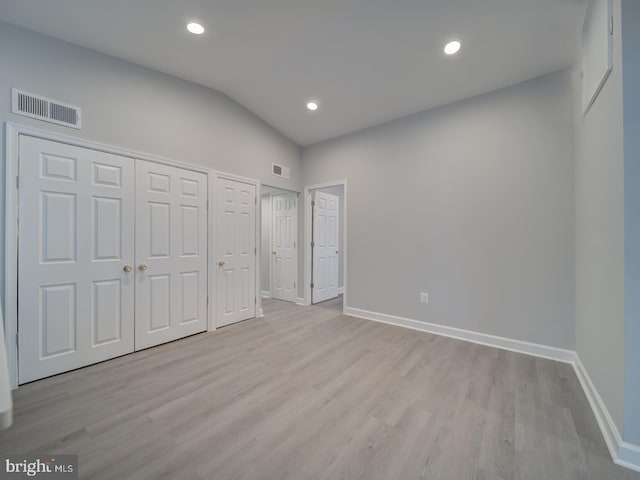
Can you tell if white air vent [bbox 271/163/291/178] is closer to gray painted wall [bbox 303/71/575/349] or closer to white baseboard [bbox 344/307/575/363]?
gray painted wall [bbox 303/71/575/349]

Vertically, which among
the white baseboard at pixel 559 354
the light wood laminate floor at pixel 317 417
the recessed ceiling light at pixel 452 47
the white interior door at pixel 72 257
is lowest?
the light wood laminate floor at pixel 317 417

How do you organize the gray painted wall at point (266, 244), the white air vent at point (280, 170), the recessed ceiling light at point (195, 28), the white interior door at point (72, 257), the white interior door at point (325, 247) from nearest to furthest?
the white interior door at point (72, 257)
the recessed ceiling light at point (195, 28)
the white air vent at point (280, 170)
the white interior door at point (325, 247)
the gray painted wall at point (266, 244)

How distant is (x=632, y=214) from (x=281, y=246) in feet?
14.9

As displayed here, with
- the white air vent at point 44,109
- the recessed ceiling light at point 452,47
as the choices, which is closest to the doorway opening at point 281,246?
the white air vent at point 44,109

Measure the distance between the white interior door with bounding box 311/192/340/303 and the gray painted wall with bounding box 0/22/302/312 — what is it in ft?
4.05

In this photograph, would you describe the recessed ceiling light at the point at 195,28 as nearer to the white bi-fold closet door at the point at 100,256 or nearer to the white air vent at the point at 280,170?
the white bi-fold closet door at the point at 100,256

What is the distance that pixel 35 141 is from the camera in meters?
2.32

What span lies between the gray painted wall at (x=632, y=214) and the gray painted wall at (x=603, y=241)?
0.03 metres

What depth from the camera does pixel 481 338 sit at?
124 inches

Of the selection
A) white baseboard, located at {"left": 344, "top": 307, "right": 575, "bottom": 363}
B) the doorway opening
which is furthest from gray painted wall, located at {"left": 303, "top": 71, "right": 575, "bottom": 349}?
the doorway opening

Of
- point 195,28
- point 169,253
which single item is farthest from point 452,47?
point 169,253

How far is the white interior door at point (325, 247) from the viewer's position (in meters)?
4.96

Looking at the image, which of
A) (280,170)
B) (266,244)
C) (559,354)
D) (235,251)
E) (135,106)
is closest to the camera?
(559,354)

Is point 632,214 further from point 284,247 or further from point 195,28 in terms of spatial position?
point 284,247
